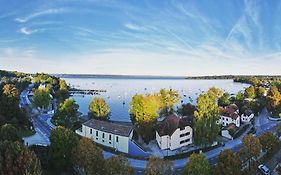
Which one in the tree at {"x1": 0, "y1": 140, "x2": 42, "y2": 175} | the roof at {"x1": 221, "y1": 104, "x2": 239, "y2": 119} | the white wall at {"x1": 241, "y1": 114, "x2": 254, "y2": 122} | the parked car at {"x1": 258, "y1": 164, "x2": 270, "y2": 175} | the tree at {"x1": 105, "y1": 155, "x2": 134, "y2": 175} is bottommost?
the parked car at {"x1": 258, "y1": 164, "x2": 270, "y2": 175}

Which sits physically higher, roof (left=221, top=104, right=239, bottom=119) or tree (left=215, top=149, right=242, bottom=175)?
roof (left=221, top=104, right=239, bottom=119)

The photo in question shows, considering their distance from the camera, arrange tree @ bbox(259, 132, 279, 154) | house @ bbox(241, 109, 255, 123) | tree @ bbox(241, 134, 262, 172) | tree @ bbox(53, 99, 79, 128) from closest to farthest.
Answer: tree @ bbox(241, 134, 262, 172) < tree @ bbox(259, 132, 279, 154) < tree @ bbox(53, 99, 79, 128) < house @ bbox(241, 109, 255, 123)

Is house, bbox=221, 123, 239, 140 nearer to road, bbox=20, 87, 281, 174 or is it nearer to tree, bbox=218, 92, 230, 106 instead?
road, bbox=20, 87, 281, 174

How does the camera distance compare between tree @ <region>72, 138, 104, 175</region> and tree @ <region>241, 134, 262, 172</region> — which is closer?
tree @ <region>72, 138, 104, 175</region>

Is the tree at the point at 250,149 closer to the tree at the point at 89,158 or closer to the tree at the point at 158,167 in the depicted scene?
the tree at the point at 158,167

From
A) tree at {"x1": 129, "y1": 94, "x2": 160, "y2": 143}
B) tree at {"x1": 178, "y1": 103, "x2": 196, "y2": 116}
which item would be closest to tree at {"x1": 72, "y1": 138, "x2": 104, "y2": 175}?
tree at {"x1": 129, "y1": 94, "x2": 160, "y2": 143}

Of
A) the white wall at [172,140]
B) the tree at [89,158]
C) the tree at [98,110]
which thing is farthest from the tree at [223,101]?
the tree at [89,158]

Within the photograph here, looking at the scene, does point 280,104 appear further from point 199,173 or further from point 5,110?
point 5,110
